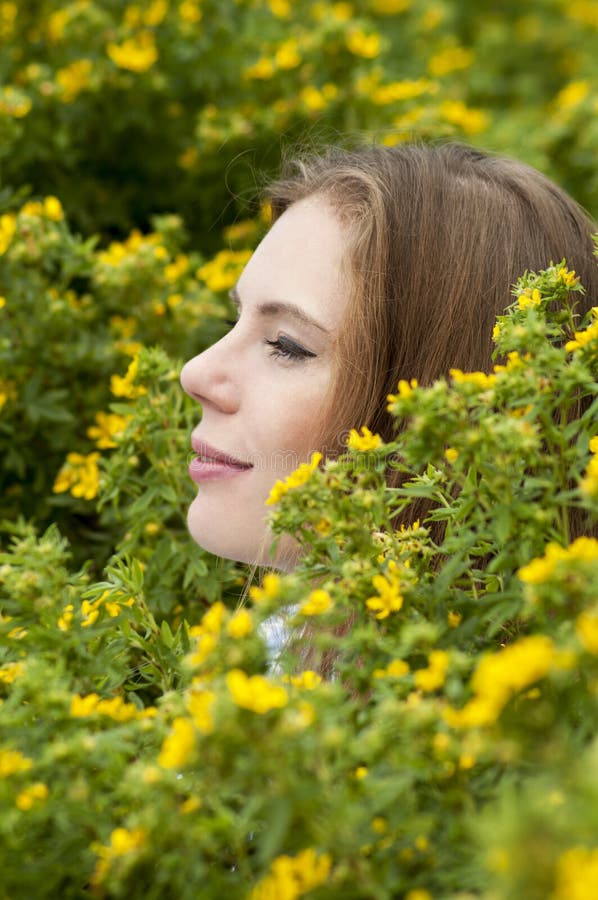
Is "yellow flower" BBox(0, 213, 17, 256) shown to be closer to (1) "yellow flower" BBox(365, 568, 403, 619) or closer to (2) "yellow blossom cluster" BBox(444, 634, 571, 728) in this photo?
(1) "yellow flower" BBox(365, 568, 403, 619)

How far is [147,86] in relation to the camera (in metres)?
3.49

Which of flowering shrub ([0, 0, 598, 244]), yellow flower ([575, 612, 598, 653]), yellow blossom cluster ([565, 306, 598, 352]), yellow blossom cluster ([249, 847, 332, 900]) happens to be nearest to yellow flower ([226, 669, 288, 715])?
yellow blossom cluster ([249, 847, 332, 900])

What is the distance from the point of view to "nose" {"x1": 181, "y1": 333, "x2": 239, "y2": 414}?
1.97 m

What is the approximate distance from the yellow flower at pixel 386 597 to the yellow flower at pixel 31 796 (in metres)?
0.42

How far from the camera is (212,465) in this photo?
6.52ft

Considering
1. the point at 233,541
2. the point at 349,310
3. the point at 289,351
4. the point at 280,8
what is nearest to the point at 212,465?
the point at 233,541

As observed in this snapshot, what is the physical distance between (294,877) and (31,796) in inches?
11.4

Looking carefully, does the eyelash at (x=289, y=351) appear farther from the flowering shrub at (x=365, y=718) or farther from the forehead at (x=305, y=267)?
the flowering shrub at (x=365, y=718)

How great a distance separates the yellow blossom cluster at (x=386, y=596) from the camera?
1269 millimetres

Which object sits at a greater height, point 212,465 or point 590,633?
point 590,633

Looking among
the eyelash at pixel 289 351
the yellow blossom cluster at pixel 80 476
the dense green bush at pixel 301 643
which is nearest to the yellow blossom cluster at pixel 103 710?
the dense green bush at pixel 301 643

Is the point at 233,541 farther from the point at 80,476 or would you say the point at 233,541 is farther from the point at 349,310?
the point at 80,476

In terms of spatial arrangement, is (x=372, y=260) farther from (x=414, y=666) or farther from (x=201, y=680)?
(x=201, y=680)

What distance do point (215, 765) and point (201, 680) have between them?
0.48 ft
